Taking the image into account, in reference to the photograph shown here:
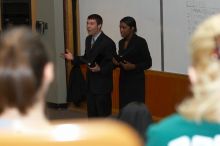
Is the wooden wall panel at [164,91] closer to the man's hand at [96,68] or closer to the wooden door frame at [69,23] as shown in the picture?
the man's hand at [96,68]

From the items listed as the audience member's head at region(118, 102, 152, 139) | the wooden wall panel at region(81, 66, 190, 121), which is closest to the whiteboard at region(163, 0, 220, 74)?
the wooden wall panel at region(81, 66, 190, 121)

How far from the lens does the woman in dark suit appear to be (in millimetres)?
6348

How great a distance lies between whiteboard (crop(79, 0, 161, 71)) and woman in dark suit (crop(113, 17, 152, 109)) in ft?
3.11

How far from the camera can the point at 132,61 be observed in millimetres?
6402

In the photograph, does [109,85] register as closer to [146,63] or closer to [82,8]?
→ [146,63]

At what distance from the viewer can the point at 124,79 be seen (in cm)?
646

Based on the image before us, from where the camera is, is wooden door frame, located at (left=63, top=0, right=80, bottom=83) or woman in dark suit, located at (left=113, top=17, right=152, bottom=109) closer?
woman in dark suit, located at (left=113, top=17, right=152, bottom=109)

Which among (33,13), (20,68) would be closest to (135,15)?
(33,13)

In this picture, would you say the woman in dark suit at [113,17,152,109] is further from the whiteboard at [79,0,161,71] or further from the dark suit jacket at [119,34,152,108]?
the whiteboard at [79,0,161,71]

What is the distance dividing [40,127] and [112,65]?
483 cm

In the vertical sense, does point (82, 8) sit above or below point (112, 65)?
above

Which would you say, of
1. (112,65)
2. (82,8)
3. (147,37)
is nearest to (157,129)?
(112,65)

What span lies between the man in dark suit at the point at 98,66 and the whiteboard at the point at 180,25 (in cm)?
98

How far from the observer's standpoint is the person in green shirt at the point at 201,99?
175 centimetres
